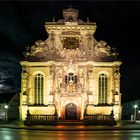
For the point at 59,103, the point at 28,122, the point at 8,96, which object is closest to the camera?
the point at 28,122

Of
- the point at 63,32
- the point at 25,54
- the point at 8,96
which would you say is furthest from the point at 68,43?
the point at 8,96

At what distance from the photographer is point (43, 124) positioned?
196ft

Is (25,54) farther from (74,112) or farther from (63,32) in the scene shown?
(74,112)

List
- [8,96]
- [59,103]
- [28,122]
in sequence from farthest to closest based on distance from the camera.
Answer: [8,96] → [59,103] → [28,122]

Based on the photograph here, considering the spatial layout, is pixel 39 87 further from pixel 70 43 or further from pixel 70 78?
pixel 70 43

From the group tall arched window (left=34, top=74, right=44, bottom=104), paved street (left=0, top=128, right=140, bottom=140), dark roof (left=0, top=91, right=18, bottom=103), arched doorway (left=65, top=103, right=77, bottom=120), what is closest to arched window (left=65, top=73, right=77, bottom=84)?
arched doorway (left=65, top=103, right=77, bottom=120)

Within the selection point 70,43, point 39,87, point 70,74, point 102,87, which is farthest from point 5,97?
point 102,87

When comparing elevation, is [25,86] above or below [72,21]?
below

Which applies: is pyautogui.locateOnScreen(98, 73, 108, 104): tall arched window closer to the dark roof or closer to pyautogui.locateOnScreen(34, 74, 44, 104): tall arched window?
pyautogui.locateOnScreen(34, 74, 44, 104): tall arched window

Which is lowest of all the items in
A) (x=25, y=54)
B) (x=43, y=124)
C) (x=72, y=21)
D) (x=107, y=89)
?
(x=43, y=124)

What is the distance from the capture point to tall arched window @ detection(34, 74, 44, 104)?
6862 cm

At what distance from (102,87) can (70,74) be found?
5.42 meters

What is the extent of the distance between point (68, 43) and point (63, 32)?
1.93 meters

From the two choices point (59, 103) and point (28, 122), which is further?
point (59, 103)
